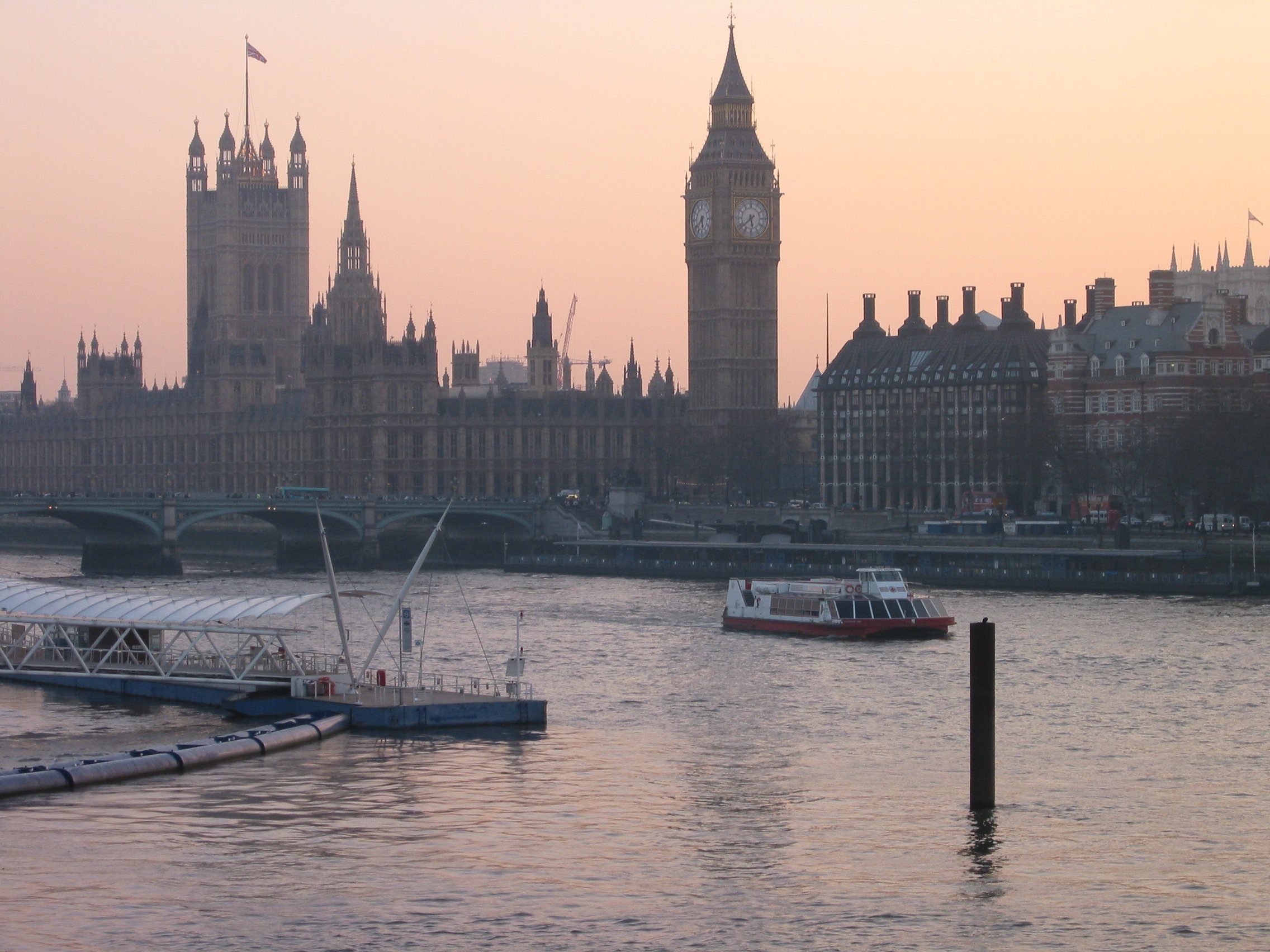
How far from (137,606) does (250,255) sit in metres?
124

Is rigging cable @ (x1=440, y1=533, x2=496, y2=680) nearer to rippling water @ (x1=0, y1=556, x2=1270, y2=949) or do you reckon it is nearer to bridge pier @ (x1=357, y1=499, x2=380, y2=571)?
rippling water @ (x1=0, y1=556, x2=1270, y2=949)

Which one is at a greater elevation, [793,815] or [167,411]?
[167,411]

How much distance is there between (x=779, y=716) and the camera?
43750mm

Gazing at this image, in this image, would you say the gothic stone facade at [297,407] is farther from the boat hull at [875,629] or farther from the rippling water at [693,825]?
the rippling water at [693,825]

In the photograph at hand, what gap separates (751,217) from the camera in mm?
127250

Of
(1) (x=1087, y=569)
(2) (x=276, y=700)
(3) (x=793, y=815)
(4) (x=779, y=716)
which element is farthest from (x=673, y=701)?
(1) (x=1087, y=569)

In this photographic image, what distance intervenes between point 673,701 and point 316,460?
9064 cm

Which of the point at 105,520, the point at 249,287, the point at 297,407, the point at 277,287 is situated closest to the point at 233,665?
the point at 105,520

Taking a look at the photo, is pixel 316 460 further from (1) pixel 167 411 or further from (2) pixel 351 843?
(2) pixel 351 843

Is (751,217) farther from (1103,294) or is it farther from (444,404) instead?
(1103,294)

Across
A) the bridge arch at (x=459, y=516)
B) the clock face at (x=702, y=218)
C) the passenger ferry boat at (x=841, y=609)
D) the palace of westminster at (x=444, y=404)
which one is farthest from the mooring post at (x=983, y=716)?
the clock face at (x=702, y=218)

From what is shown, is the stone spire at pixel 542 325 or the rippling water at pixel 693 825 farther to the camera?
the stone spire at pixel 542 325

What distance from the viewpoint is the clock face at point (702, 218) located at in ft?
418

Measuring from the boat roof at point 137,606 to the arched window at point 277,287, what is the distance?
11779cm
